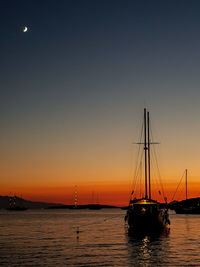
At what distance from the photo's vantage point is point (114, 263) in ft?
121

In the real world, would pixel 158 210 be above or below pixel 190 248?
above

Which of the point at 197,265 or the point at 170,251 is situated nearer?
the point at 197,265

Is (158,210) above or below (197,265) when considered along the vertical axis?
above

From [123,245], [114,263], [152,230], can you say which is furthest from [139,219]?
[114,263]

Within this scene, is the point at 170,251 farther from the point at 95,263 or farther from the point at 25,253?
the point at 25,253

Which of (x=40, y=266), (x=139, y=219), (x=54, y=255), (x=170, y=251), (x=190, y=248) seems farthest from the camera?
(x=139, y=219)

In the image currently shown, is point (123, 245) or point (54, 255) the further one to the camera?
point (123, 245)

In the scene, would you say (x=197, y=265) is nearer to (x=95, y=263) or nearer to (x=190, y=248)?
(x=95, y=263)

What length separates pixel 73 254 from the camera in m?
43.2

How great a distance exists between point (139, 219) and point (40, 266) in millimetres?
27844

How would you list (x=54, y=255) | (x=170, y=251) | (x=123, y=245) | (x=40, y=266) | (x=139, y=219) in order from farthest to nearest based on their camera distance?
(x=139, y=219), (x=123, y=245), (x=170, y=251), (x=54, y=255), (x=40, y=266)

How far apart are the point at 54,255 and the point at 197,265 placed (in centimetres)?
1542

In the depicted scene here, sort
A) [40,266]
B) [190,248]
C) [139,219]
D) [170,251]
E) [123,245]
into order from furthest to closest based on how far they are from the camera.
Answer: [139,219] → [123,245] → [190,248] → [170,251] → [40,266]

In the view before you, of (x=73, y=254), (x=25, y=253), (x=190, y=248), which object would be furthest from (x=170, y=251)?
(x=25, y=253)
